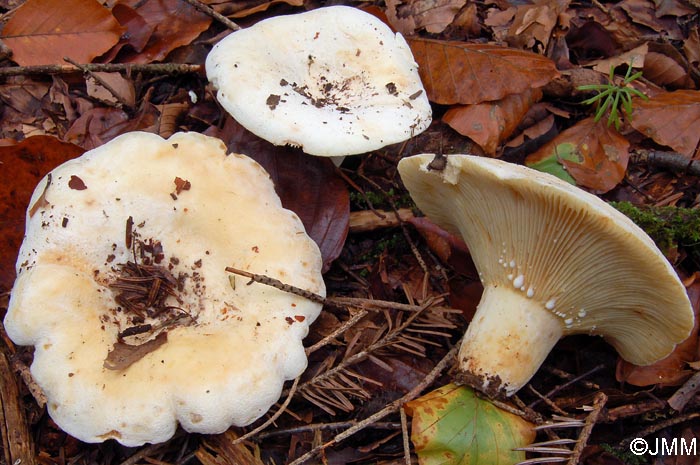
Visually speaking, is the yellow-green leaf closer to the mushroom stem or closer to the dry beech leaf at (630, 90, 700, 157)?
the mushroom stem

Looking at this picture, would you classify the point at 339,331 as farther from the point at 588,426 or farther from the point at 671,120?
the point at 671,120

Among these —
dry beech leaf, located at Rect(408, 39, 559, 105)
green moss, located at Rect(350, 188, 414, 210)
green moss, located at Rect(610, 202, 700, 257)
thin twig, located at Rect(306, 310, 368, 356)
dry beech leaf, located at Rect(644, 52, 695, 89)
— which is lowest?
thin twig, located at Rect(306, 310, 368, 356)

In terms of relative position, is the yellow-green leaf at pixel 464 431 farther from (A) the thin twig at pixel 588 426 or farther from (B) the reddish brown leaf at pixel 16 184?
(B) the reddish brown leaf at pixel 16 184

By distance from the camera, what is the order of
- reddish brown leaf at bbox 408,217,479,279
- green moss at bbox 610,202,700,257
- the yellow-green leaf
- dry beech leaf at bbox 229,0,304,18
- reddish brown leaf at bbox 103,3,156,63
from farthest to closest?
dry beech leaf at bbox 229,0,304,18 < reddish brown leaf at bbox 103,3,156,63 < reddish brown leaf at bbox 408,217,479,279 < green moss at bbox 610,202,700,257 < the yellow-green leaf

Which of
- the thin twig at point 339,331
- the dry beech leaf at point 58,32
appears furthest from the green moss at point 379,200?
the dry beech leaf at point 58,32

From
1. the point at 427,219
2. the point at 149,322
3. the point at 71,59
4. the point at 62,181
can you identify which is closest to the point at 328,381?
the point at 149,322

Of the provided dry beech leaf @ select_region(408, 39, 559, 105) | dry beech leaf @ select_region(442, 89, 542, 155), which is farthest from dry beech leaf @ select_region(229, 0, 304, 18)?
Result: dry beech leaf @ select_region(442, 89, 542, 155)

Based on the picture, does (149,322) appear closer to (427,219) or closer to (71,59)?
(427,219)
